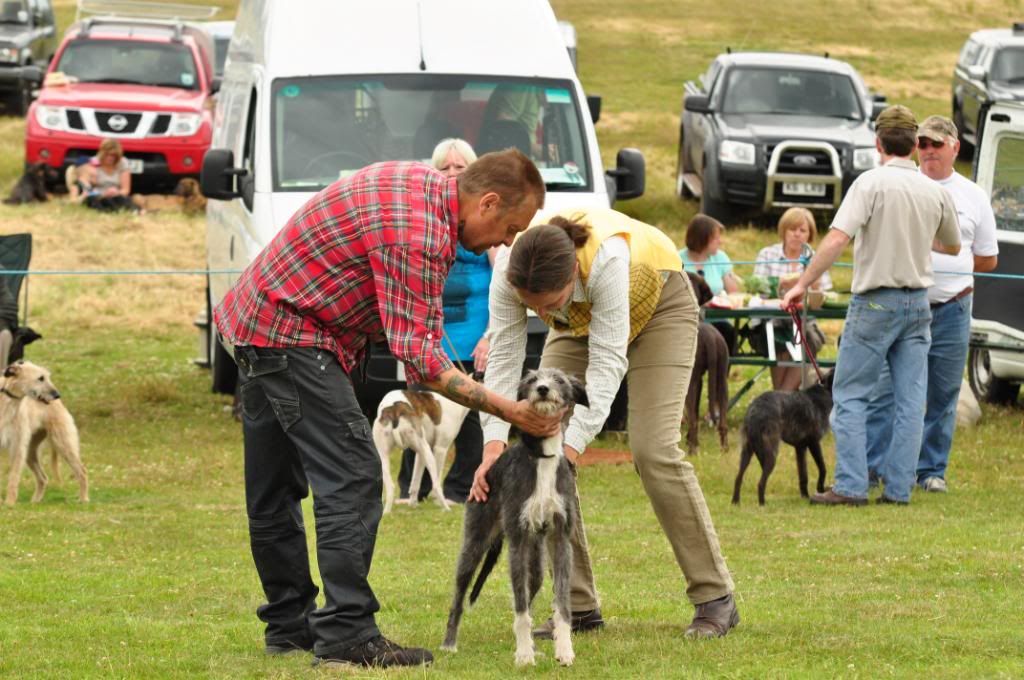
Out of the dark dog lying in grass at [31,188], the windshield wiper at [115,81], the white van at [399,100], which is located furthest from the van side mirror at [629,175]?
the windshield wiper at [115,81]

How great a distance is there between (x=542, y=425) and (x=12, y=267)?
9142 mm

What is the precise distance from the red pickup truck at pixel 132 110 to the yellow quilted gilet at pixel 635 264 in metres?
15.8

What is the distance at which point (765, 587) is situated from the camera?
7492mm

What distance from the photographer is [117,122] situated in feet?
71.6

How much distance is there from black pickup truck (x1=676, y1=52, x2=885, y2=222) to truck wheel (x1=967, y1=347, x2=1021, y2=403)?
6012mm

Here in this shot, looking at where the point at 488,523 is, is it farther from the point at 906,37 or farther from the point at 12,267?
the point at 906,37

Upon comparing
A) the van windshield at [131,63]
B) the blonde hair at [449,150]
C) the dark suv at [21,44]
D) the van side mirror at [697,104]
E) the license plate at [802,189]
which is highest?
the blonde hair at [449,150]

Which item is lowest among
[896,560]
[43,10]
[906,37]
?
[906,37]

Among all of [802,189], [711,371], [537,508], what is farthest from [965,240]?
[802,189]

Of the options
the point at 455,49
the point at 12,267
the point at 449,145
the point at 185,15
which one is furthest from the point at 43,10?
the point at 449,145

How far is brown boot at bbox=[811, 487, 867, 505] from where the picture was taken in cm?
980

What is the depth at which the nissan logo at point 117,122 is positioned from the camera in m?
21.8

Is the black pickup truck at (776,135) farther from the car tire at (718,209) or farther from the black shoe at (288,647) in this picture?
the black shoe at (288,647)

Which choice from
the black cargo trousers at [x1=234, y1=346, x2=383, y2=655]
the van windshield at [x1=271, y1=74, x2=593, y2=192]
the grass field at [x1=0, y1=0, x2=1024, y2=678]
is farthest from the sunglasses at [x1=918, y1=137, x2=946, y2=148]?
the black cargo trousers at [x1=234, y1=346, x2=383, y2=655]
